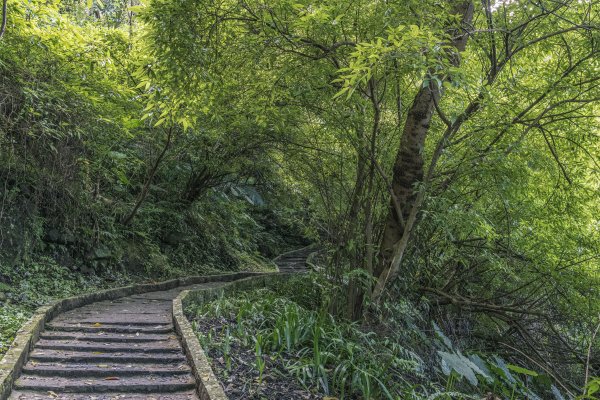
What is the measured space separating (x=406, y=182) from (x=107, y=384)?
422 cm

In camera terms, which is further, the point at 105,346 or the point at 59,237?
the point at 59,237

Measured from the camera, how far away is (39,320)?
272 inches

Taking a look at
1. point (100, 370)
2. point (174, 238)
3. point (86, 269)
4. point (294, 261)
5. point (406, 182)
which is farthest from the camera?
point (294, 261)

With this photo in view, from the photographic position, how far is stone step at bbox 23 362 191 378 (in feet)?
19.1

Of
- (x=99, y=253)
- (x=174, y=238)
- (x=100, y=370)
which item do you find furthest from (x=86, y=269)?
(x=100, y=370)

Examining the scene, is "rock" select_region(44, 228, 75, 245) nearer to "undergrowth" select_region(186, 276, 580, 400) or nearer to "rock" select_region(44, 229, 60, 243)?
"rock" select_region(44, 229, 60, 243)

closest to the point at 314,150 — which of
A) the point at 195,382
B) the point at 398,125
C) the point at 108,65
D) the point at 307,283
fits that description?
the point at 398,125

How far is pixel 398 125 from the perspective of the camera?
7.66 metres

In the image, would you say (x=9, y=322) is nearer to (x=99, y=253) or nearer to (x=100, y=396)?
(x=100, y=396)

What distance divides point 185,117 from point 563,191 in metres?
5.38

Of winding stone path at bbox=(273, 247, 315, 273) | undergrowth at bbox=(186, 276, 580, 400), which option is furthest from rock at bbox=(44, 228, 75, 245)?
winding stone path at bbox=(273, 247, 315, 273)

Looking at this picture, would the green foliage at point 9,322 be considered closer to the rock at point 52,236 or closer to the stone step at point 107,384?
the stone step at point 107,384

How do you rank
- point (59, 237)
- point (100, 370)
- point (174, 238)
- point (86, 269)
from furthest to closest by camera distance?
1. point (174, 238)
2. point (86, 269)
3. point (59, 237)
4. point (100, 370)

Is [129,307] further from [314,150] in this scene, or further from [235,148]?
[235,148]
